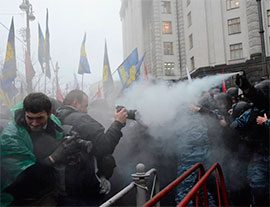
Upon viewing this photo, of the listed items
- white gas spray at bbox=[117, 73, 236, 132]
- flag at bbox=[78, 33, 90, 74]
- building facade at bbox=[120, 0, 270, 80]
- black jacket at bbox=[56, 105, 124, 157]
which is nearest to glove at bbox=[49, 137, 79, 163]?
black jacket at bbox=[56, 105, 124, 157]

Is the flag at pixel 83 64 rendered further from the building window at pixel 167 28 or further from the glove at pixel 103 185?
the building window at pixel 167 28

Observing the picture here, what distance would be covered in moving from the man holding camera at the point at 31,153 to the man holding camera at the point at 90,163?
206 millimetres

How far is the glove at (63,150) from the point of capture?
199 cm

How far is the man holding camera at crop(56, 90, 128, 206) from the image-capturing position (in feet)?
7.47

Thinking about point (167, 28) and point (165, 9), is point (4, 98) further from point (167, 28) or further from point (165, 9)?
point (165, 9)

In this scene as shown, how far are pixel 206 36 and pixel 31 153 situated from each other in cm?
1828

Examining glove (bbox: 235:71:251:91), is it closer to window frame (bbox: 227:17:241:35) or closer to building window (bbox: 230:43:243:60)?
window frame (bbox: 227:17:241:35)

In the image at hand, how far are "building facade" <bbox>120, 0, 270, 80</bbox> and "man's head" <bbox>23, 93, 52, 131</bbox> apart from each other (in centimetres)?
1105

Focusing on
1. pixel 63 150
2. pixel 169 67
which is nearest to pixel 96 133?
pixel 63 150

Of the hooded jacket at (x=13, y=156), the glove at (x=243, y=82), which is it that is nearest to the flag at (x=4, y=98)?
the hooded jacket at (x=13, y=156)

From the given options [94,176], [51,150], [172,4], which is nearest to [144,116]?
[94,176]

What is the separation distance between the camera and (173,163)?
3.81 m

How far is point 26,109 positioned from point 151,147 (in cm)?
218

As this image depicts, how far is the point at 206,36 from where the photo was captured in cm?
1853
